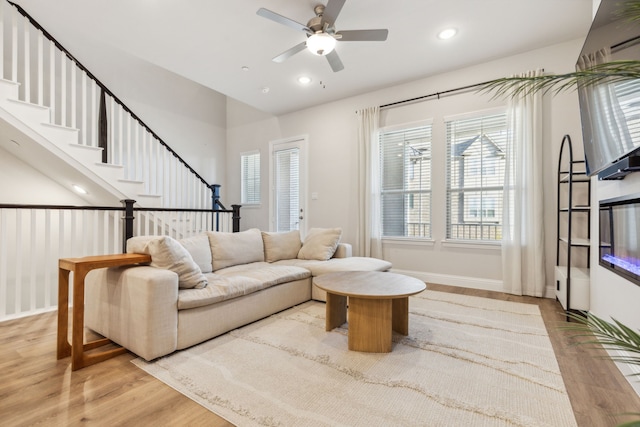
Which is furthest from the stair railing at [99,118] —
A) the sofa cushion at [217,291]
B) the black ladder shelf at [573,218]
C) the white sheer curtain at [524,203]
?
the black ladder shelf at [573,218]

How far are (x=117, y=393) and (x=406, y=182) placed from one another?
3.90 metres

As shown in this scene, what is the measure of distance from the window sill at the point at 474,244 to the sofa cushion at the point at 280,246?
1979 millimetres

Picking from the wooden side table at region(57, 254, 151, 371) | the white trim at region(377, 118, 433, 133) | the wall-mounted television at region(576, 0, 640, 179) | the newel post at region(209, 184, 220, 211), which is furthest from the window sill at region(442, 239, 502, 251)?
the newel post at region(209, 184, 220, 211)

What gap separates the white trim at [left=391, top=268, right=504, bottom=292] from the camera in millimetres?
3803

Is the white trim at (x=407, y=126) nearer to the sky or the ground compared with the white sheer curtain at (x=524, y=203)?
nearer to the sky

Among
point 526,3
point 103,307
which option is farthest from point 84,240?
point 526,3

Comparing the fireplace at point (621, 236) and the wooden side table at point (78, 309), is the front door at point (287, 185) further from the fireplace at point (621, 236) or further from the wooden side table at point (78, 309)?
the fireplace at point (621, 236)

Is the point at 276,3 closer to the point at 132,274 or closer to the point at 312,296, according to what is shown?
the point at 132,274

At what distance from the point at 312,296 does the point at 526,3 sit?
340cm

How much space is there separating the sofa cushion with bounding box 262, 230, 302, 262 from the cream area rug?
121cm

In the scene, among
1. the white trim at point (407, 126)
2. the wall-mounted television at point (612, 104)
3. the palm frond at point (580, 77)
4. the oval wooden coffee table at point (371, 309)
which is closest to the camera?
the palm frond at point (580, 77)

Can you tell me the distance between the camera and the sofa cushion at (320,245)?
3.78 m

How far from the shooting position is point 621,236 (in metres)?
1.88

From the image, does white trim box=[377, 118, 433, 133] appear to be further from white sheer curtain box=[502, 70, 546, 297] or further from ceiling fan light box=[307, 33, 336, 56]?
ceiling fan light box=[307, 33, 336, 56]
